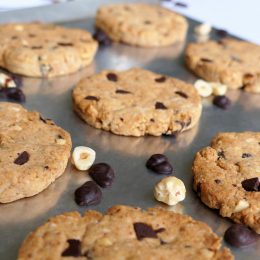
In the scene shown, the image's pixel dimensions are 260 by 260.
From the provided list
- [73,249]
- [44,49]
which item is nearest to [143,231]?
[73,249]

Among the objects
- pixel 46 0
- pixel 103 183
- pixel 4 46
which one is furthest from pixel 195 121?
pixel 46 0

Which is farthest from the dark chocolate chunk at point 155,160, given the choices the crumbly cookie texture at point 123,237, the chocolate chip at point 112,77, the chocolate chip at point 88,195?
the chocolate chip at point 112,77

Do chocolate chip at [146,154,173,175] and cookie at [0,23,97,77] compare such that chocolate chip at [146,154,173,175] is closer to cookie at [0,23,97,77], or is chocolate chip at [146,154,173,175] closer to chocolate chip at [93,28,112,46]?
cookie at [0,23,97,77]

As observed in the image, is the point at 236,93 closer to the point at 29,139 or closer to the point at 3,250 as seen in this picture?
the point at 29,139

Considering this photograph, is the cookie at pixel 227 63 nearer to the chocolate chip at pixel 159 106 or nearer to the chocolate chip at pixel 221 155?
the chocolate chip at pixel 159 106

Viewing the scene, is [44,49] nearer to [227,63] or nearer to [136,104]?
[136,104]

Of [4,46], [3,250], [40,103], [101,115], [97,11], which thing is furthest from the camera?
[97,11]

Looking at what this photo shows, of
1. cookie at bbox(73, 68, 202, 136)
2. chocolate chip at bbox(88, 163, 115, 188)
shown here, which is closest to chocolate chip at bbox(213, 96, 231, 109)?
cookie at bbox(73, 68, 202, 136)
